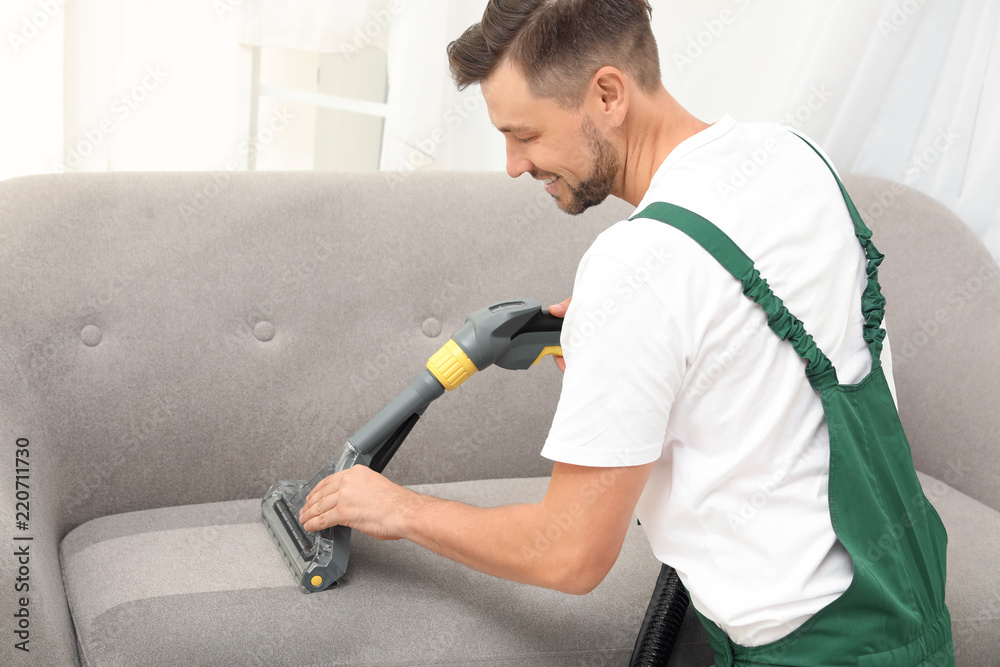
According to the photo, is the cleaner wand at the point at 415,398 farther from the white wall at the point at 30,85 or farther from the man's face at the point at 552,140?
the white wall at the point at 30,85

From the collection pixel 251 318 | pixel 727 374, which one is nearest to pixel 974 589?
pixel 727 374

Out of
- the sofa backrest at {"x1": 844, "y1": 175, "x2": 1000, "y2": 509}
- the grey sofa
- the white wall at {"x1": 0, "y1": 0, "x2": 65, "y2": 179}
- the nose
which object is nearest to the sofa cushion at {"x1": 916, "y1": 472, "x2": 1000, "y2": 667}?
the grey sofa

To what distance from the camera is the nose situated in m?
1.14

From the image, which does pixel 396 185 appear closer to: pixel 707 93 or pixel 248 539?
pixel 248 539

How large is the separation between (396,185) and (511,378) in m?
0.45

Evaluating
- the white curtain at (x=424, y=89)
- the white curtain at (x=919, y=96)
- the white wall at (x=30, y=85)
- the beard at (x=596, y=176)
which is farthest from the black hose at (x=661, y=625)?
the white wall at (x=30, y=85)

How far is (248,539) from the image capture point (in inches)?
55.9

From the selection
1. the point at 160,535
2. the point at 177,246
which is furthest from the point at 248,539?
the point at 177,246

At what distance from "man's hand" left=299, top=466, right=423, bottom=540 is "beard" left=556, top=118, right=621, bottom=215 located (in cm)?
46

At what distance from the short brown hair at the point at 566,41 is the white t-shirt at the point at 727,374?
152 millimetres

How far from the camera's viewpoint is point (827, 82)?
201 cm

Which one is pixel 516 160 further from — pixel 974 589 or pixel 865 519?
pixel 974 589

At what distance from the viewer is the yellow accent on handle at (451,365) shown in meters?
1.29

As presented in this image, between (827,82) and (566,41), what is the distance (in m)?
1.21
